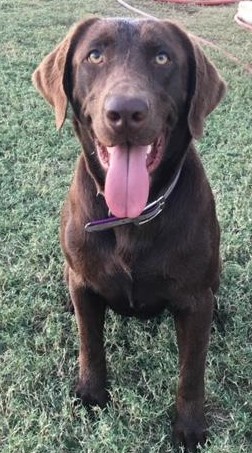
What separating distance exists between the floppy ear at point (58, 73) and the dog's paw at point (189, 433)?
1.26m

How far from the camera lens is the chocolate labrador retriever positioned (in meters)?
2.30

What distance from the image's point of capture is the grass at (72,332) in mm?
2770

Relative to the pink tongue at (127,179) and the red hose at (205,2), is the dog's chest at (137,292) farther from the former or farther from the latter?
the red hose at (205,2)

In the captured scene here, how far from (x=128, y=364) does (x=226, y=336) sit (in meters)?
0.47

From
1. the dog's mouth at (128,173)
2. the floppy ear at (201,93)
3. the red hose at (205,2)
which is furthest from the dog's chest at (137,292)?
the red hose at (205,2)

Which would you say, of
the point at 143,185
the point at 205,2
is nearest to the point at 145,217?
the point at 143,185

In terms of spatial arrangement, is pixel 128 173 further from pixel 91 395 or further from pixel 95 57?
pixel 91 395

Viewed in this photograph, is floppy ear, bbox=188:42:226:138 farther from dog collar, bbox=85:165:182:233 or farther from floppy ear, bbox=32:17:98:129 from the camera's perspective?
floppy ear, bbox=32:17:98:129

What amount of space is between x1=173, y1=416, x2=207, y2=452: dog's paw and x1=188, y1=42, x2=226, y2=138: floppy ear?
115 centimetres

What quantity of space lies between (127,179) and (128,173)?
20 mm

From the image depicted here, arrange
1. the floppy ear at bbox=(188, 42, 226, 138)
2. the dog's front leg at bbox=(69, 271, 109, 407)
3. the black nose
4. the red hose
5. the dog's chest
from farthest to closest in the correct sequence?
1. the red hose
2. the dog's front leg at bbox=(69, 271, 109, 407)
3. the dog's chest
4. the floppy ear at bbox=(188, 42, 226, 138)
5. the black nose

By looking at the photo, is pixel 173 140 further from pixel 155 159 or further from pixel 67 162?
pixel 67 162

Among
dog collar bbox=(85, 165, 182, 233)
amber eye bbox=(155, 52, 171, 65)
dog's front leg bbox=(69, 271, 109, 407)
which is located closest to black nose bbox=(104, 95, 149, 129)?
amber eye bbox=(155, 52, 171, 65)

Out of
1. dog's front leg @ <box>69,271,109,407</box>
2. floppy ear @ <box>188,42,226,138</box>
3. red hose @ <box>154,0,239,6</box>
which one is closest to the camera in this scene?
floppy ear @ <box>188,42,226,138</box>
